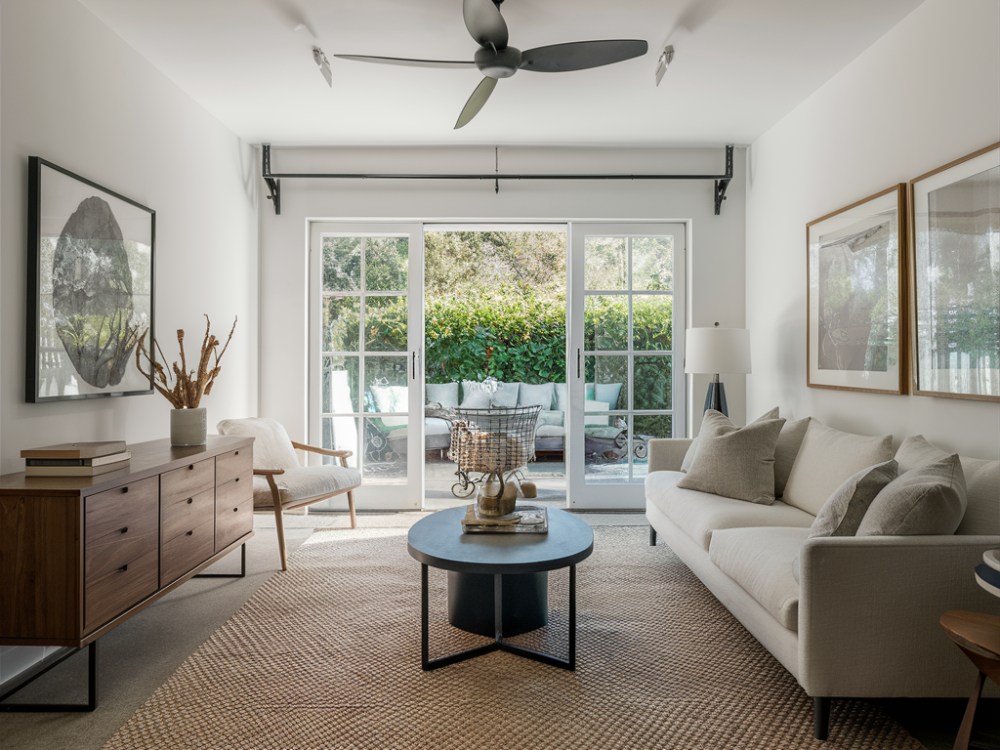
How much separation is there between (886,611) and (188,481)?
2579 mm

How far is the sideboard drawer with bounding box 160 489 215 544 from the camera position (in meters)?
2.44

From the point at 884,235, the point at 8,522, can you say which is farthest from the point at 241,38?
the point at 884,235

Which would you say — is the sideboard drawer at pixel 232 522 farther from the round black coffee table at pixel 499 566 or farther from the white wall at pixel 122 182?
the round black coffee table at pixel 499 566

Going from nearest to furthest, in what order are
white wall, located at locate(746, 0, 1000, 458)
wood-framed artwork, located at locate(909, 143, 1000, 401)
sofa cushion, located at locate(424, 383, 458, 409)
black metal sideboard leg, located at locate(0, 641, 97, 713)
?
black metal sideboard leg, located at locate(0, 641, 97, 713) < wood-framed artwork, located at locate(909, 143, 1000, 401) < white wall, located at locate(746, 0, 1000, 458) < sofa cushion, located at locate(424, 383, 458, 409)

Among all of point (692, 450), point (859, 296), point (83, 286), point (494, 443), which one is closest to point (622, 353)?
point (692, 450)

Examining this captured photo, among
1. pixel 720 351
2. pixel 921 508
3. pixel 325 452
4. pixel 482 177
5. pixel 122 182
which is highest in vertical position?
pixel 482 177

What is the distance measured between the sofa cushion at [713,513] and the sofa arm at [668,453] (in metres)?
0.42

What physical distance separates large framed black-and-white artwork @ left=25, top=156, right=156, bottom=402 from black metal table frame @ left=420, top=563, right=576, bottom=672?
1.67 m

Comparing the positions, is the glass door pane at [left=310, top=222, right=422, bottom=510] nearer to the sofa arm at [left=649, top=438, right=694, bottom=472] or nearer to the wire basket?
the wire basket

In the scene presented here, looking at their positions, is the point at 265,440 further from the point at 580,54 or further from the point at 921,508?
the point at 921,508

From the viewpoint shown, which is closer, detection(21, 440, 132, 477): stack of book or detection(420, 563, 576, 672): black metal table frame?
detection(21, 440, 132, 477): stack of book

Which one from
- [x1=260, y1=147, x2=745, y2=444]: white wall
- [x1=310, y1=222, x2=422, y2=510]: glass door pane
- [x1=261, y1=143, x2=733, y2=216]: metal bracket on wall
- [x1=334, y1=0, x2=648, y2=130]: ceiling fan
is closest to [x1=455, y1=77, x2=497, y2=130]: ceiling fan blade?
[x1=334, y1=0, x2=648, y2=130]: ceiling fan

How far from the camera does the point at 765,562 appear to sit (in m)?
2.17

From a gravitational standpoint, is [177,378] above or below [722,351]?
below
